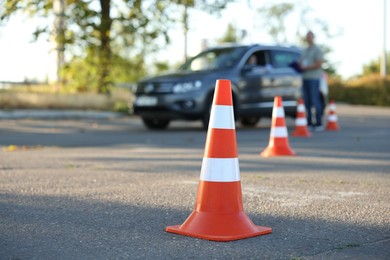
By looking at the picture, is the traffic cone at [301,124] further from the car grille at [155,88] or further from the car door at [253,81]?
the car grille at [155,88]

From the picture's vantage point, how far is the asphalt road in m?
3.77

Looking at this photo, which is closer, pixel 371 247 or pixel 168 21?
pixel 371 247

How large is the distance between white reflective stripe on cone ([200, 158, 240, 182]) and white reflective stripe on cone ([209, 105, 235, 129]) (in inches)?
8.5

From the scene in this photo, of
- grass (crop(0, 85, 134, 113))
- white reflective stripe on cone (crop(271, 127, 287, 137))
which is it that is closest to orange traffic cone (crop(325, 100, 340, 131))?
white reflective stripe on cone (crop(271, 127, 287, 137))

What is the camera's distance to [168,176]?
686 centimetres

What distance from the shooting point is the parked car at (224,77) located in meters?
13.9

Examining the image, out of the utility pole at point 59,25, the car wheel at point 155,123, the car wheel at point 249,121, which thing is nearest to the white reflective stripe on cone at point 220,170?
the car wheel at point 155,123

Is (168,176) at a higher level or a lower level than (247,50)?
lower

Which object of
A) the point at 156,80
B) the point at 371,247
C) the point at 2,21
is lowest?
the point at 371,247

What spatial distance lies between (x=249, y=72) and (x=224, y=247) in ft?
36.8

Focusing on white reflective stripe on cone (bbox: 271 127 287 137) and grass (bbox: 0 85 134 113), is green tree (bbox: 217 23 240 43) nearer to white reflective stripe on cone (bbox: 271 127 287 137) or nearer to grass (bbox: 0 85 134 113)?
grass (bbox: 0 85 134 113)

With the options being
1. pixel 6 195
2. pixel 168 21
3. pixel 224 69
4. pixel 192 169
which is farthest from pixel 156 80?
pixel 6 195

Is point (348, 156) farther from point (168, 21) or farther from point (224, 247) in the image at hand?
point (168, 21)

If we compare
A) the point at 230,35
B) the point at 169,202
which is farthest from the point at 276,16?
the point at 169,202
